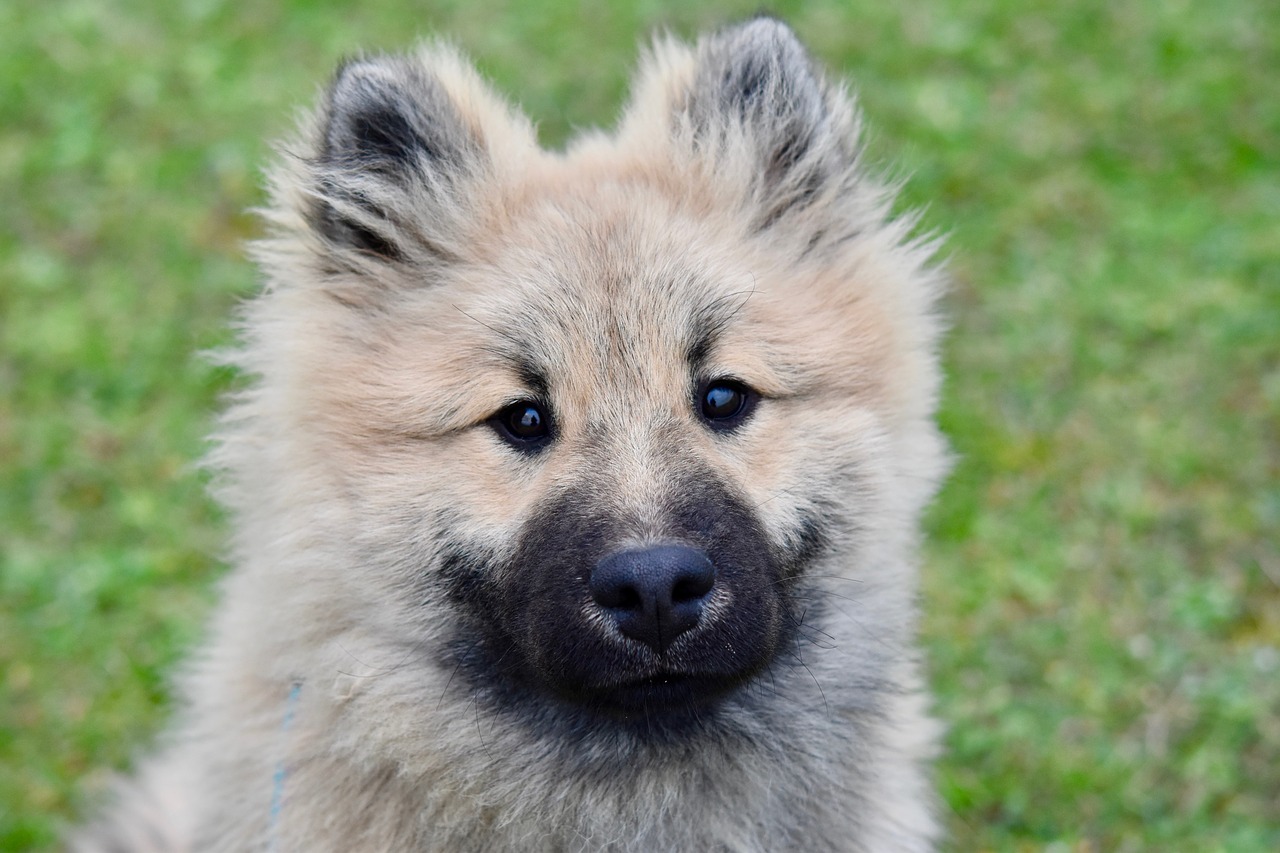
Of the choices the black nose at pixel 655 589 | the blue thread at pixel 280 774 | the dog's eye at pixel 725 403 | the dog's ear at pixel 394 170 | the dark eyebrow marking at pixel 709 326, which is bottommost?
the blue thread at pixel 280 774

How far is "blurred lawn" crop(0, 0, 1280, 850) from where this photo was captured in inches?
175

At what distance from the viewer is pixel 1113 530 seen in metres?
5.09

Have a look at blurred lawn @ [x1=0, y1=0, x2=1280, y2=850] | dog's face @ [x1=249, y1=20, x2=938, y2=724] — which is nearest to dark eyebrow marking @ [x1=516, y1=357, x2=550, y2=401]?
dog's face @ [x1=249, y1=20, x2=938, y2=724]

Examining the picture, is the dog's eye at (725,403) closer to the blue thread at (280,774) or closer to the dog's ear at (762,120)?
the dog's ear at (762,120)

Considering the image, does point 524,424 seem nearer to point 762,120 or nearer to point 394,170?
point 394,170

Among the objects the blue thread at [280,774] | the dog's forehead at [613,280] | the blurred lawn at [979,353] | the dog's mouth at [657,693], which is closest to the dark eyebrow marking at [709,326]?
the dog's forehead at [613,280]

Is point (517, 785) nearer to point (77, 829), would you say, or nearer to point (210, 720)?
point (210, 720)

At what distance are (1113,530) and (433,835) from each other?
3212 mm

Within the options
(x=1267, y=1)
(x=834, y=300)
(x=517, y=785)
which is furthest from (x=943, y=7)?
(x=517, y=785)

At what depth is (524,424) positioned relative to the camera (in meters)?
2.96

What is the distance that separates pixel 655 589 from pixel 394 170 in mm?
1330

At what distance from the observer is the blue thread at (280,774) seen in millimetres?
3061

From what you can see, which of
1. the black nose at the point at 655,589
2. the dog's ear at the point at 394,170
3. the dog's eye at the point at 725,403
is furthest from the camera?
the dog's ear at the point at 394,170

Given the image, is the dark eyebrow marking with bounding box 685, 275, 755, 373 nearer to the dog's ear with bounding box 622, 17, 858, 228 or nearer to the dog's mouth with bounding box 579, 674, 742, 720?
the dog's ear with bounding box 622, 17, 858, 228
